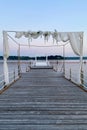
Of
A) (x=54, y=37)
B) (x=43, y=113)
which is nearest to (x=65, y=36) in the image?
(x=54, y=37)

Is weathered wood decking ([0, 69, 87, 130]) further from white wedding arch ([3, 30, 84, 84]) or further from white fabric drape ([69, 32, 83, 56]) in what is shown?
white fabric drape ([69, 32, 83, 56])

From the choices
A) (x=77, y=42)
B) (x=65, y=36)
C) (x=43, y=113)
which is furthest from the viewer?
(x=65, y=36)

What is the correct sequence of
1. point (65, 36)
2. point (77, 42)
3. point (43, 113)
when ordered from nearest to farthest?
point (43, 113), point (77, 42), point (65, 36)

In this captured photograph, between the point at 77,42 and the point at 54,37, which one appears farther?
the point at 54,37

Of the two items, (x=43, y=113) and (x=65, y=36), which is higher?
(x=65, y=36)

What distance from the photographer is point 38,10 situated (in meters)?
14.4

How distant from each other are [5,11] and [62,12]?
339 centimetres

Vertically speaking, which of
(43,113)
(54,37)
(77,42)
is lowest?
(43,113)

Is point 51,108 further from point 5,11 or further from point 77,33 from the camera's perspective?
point 5,11

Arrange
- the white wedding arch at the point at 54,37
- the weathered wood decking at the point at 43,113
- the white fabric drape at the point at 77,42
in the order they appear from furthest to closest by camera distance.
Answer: the white fabric drape at the point at 77,42, the white wedding arch at the point at 54,37, the weathered wood decking at the point at 43,113

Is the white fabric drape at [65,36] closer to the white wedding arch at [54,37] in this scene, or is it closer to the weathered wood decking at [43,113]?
the white wedding arch at [54,37]

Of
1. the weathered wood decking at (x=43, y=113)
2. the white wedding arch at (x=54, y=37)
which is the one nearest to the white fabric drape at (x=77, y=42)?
the white wedding arch at (x=54, y=37)

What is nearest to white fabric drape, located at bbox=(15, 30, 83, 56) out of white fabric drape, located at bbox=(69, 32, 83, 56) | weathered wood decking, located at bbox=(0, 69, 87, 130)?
white fabric drape, located at bbox=(69, 32, 83, 56)

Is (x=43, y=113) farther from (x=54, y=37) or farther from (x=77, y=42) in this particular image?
(x=54, y=37)
